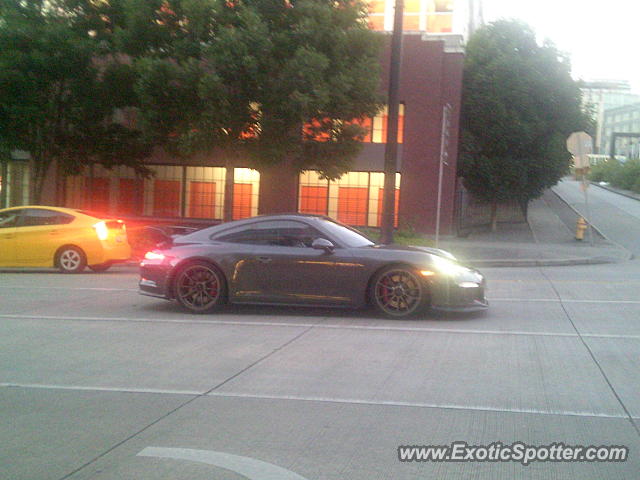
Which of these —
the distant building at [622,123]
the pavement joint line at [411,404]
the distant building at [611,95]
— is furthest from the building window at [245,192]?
the distant building at [611,95]

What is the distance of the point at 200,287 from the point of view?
1049 cm

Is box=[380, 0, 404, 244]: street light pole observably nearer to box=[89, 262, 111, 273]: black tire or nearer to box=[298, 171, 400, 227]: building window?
box=[89, 262, 111, 273]: black tire

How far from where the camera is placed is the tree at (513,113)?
2973cm

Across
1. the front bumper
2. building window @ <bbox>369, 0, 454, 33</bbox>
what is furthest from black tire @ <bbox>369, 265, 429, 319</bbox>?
building window @ <bbox>369, 0, 454, 33</bbox>

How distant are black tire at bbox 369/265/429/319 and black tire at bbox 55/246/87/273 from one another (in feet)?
25.7

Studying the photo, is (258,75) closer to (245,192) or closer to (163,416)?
(245,192)

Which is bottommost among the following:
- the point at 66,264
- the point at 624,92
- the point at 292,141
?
the point at 66,264

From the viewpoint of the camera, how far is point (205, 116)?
1920 centimetres

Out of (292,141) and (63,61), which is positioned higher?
(63,61)

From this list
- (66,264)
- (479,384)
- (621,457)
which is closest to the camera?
(621,457)

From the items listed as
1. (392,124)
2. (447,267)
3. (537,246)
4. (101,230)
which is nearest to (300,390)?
(447,267)

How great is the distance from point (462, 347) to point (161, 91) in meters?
13.8

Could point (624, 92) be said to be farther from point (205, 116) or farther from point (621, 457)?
point (621, 457)

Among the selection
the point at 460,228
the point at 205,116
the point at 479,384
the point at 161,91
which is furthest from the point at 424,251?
the point at 460,228
